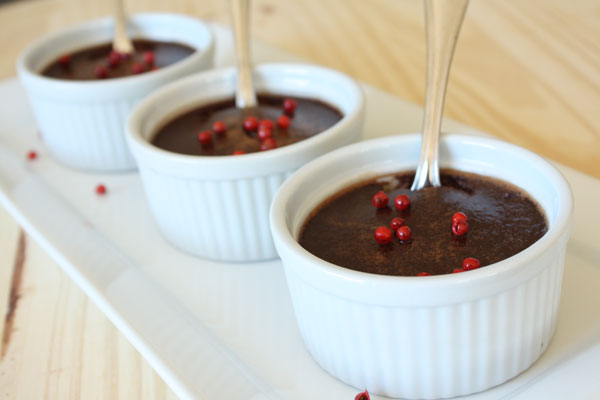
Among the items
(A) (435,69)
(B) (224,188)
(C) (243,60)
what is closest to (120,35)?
(C) (243,60)

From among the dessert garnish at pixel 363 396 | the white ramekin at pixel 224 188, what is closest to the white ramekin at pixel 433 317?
the dessert garnish at pixel 363 396

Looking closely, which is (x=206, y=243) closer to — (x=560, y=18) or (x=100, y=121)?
(x=100, y=121)

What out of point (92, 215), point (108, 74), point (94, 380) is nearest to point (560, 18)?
point (108, 74)

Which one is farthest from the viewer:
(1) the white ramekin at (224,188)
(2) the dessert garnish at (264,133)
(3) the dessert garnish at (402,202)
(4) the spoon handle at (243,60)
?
(4) the spoon handle at (243,60)

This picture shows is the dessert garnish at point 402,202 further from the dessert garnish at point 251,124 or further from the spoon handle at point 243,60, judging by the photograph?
the spoon handle at point 243,60

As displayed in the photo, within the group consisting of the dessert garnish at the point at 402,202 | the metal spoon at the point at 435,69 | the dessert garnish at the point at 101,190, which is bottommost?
the dessert garnish at the point at 101,190

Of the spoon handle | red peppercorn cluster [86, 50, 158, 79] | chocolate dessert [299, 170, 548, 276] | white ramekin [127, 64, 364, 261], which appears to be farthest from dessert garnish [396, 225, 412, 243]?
red peppercorn cluster [86, 50, 158, 79]
